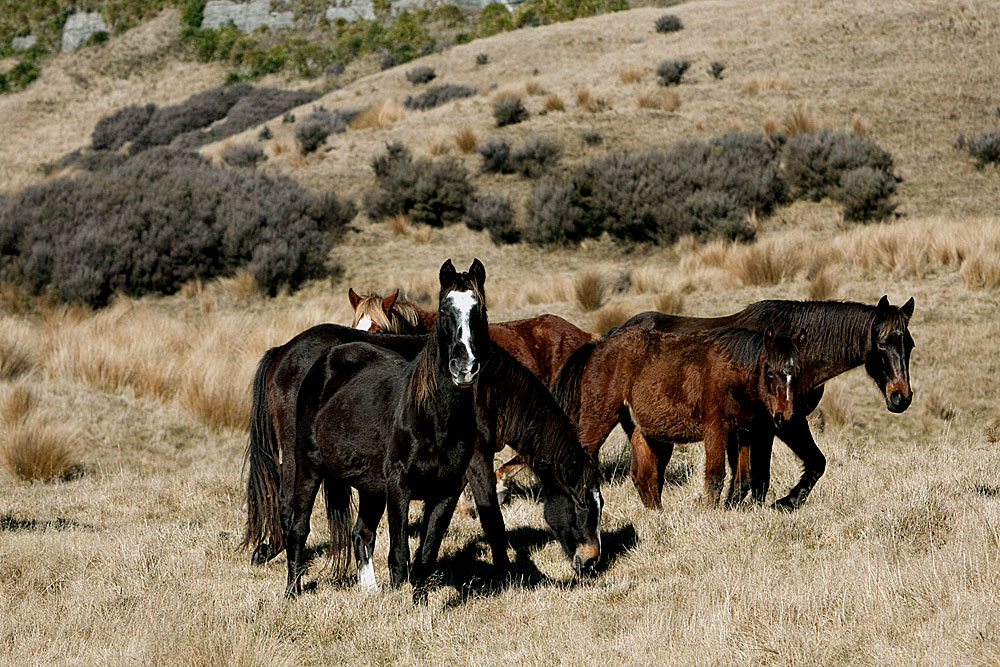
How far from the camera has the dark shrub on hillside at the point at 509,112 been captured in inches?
1073

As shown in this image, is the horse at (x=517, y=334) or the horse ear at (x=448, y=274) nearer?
the horse ear at (x=448, y=274)

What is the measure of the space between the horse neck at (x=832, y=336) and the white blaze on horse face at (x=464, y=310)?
330 cm

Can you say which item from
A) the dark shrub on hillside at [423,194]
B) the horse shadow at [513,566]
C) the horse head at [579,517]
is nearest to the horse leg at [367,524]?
the horse shadow at [513,566]

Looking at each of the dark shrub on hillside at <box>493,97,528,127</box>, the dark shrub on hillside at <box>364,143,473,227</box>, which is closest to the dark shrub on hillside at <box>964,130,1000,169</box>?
the dark shrub on hillside at <box>493,97,528,127</box>

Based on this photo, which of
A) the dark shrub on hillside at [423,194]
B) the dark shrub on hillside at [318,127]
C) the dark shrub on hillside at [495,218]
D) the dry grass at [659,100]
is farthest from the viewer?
the dark shrub on hillside at [318,127]

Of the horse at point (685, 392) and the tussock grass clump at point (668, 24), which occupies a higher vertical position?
the tussock grass clump at point (668, 24)

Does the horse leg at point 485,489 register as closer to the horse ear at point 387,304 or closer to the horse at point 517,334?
the horse at point 517,334

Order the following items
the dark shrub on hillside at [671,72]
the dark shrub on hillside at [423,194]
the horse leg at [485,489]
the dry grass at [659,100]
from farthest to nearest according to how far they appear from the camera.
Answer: the dark shrub on hillside at [671,72], the dry grass at [659,100], the dark shrub on hillside at [423,194], the horse leg at [485,489]

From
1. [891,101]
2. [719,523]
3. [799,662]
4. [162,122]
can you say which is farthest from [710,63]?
[799,662]

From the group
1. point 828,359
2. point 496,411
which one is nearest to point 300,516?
point 496,411

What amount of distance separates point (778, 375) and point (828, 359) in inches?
37.3

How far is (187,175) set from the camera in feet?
79.9

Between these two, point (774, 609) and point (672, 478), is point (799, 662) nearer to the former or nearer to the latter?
point (774, 609)

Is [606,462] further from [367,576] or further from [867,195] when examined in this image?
[867,195]
